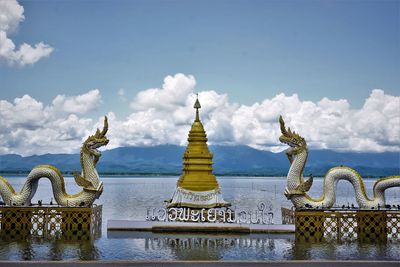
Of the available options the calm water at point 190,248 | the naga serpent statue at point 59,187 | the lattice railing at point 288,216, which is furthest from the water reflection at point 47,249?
the lattice railing at point 288,216

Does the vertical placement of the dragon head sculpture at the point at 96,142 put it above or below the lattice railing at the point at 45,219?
above

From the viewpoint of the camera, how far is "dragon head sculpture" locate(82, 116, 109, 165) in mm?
32469

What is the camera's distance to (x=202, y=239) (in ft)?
97.5

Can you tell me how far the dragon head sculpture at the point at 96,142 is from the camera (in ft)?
107

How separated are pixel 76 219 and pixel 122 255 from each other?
25.0ft

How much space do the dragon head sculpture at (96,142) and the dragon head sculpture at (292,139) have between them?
38.4ft

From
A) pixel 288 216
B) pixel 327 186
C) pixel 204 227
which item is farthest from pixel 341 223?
pixel 204 227

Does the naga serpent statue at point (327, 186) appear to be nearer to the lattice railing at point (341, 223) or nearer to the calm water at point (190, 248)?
the lattice railing at point (341, 223)

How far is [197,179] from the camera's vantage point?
115 feet

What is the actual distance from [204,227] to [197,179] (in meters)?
4.55

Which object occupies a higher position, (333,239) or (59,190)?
(59,190)

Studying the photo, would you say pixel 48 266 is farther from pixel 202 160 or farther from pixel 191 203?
pixel 202 160

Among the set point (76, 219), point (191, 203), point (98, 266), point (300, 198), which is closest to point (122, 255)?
point (98, 266)

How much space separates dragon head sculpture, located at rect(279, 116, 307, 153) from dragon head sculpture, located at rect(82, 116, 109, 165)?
1170 centimetres
